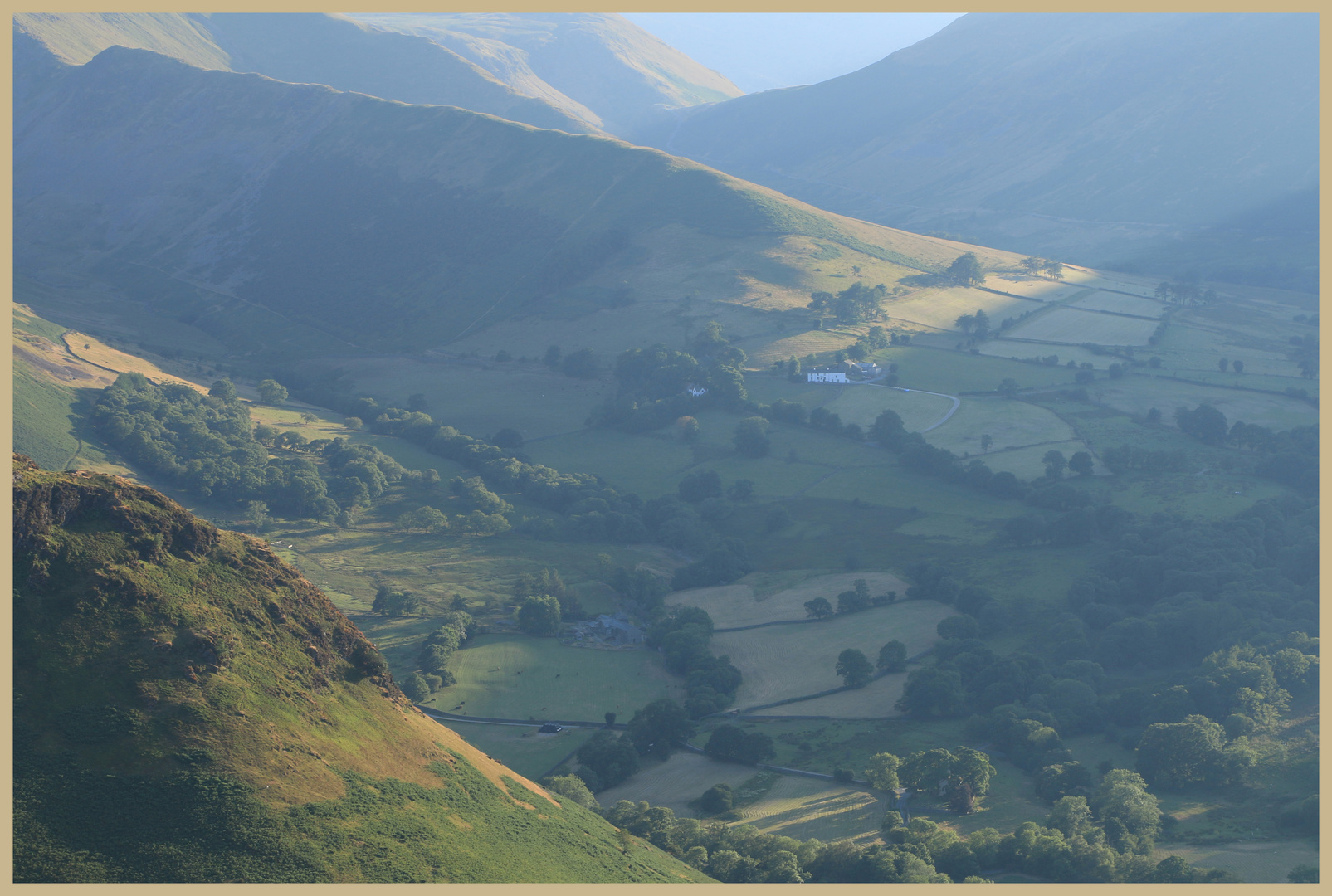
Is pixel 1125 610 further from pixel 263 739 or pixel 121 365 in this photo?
pixel 121 365

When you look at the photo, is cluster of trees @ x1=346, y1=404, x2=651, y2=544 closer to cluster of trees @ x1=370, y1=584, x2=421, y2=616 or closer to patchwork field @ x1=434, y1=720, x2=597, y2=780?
cluster of trees @ x1=370, y1=584, x2=421, y2=616

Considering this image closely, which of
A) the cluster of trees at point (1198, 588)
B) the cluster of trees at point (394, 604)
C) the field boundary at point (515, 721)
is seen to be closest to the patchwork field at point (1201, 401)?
the cluster of trees at point (1198, 588)

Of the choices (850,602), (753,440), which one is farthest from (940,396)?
(850,602)

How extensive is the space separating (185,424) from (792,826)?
122521 mm

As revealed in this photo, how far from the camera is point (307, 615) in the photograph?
185 ft

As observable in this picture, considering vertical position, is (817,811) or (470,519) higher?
(470,519)

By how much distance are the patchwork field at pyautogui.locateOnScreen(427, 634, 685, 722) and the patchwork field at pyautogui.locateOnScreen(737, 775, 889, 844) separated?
22.3 m

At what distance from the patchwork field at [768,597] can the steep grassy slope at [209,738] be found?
57961 mm

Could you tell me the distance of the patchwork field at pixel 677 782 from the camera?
7819cm

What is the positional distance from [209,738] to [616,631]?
69.5 meters

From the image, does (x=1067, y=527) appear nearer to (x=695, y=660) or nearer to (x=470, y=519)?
(x=695, y=660)

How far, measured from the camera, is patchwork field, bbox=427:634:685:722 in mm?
93125

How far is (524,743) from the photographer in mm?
87000

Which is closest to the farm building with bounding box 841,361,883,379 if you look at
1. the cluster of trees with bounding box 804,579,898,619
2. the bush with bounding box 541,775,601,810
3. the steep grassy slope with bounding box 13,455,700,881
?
the cluster of trees with bounding box 804,579,898,619
